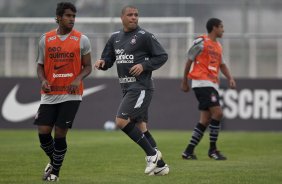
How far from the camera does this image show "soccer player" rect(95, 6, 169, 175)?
37.3 feet

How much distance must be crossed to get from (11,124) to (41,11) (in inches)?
153

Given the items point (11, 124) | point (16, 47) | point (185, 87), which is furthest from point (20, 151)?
point (16, 47)

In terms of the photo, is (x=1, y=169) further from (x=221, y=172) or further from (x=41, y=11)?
(x=41, y=11)

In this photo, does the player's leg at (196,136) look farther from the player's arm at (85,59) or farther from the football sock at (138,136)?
the player's arm at (85,59)

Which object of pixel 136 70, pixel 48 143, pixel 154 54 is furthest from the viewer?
pixel 154 54

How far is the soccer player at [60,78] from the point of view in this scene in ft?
35.0

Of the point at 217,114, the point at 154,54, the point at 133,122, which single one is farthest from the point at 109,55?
the point at 217,114

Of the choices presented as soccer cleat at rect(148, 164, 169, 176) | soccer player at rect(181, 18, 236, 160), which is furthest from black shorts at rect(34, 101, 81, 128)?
soccer player at rect(181, 18, 236, 160)

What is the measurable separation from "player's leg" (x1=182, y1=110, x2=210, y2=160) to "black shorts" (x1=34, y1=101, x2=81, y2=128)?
384 centimetres

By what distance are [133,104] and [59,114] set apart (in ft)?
3.91

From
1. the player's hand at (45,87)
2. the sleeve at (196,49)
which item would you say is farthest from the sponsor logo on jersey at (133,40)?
the sleeve at (196,49)

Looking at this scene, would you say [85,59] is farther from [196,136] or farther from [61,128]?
[196,136]

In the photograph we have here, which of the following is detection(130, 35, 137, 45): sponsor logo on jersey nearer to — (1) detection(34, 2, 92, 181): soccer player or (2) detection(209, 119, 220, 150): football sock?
(1) detection(34, 2, 92, 181): soccer player

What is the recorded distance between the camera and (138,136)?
11320 mm
